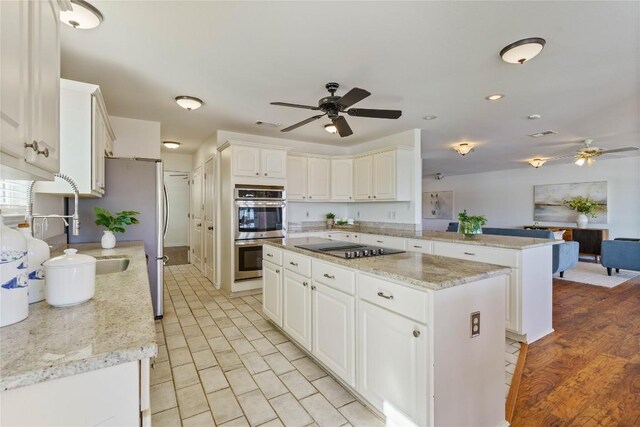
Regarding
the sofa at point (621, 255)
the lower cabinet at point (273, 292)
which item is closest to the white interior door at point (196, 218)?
the lower cabinet at point (273, 292)

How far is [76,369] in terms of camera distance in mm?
740

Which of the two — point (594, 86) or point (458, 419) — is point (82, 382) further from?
point (594, 86)

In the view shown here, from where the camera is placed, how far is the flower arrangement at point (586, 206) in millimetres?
7113

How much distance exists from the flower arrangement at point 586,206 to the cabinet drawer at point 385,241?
6.08 metres

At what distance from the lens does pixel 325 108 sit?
273cm

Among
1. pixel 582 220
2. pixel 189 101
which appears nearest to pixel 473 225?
pixel 189 101

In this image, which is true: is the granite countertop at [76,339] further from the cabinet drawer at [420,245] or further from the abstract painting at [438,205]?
the abstract painting at [438,205]

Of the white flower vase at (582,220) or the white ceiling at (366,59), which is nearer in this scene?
the white ceiling at (366,59)

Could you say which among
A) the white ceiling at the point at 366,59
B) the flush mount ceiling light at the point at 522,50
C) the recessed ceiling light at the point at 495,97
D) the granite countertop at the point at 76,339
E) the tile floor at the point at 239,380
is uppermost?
the recessed ceiling light at the point at 495,97

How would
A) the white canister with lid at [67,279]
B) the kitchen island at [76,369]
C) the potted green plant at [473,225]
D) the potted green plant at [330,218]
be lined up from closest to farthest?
Result: the kitchen island at [76,369] → the white canister with lid at [67,279] → the potted green plant at [473,225] → the potted green plant at [330,218]

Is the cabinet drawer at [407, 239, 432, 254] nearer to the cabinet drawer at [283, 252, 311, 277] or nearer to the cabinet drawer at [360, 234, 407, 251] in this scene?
the cabinet drawer at [360, 234, 407, 251]

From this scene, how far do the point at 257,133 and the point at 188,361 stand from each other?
339cm

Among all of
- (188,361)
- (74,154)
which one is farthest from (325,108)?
(188,361)

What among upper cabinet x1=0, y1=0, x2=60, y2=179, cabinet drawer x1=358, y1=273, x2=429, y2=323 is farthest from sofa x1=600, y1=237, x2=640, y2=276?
upper cabinet x1=0, y1=0, x2=60, y2=179
